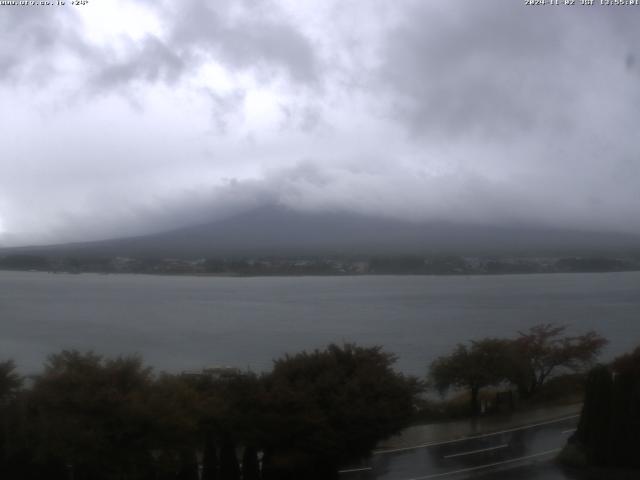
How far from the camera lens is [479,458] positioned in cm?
1345

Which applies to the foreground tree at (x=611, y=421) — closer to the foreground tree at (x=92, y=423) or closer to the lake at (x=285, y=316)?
the foreground tree at (x=92, y=423)

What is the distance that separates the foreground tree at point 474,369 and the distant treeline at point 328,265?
39.8m

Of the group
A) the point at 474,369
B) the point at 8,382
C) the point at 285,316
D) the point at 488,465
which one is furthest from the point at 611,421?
the point at 285,316

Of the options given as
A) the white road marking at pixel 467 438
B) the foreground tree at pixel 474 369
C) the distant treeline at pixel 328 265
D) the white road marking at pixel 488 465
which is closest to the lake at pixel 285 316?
the distant treeline at pixel 328 265

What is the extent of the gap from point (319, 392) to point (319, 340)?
26.0 m

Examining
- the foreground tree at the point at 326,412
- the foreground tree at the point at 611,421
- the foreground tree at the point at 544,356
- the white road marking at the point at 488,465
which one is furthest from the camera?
the foreground tree at the point at 544,356

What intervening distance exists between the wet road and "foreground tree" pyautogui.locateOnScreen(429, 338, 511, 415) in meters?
3.59

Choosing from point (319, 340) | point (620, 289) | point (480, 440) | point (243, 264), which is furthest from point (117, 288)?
point (480, 440)

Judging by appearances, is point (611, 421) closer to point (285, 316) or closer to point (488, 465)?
A: point (488, 465)

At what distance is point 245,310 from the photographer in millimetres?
53312

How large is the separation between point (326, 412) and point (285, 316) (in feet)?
122

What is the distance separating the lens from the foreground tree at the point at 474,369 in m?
19.7

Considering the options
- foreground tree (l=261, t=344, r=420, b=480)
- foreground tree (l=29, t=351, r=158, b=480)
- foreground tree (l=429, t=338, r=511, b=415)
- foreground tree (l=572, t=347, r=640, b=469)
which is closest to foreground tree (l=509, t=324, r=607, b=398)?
foreground tree (l=429, t=338, r=511, b=415)

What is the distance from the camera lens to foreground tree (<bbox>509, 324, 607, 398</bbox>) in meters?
20.9
